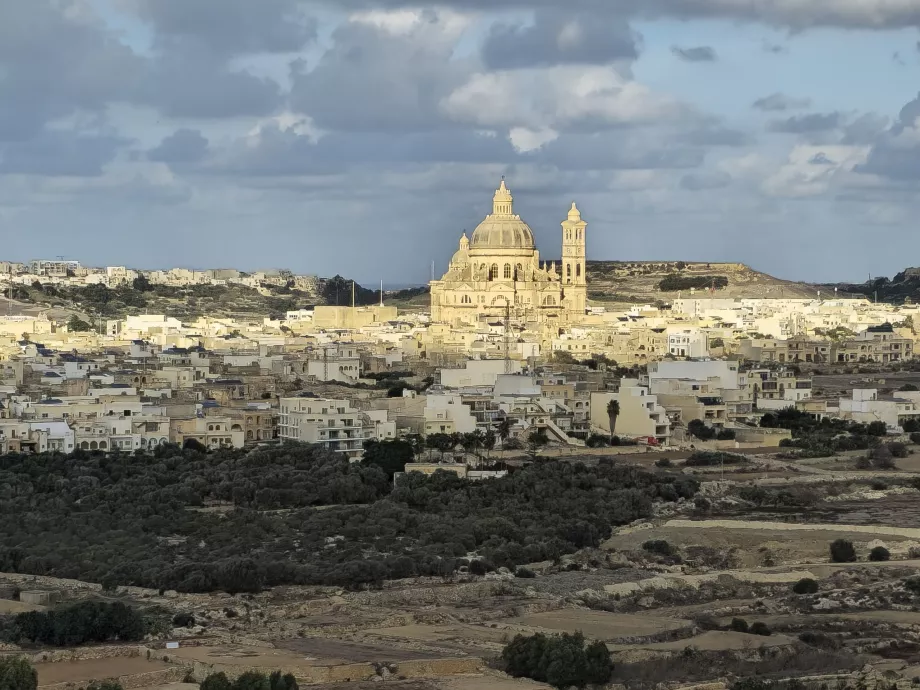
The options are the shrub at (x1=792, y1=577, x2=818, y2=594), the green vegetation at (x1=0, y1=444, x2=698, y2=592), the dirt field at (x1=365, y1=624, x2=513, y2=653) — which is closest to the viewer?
the dirt field at (x1=365, y1=624, x2=513, y2=653)

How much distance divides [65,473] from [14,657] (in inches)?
693

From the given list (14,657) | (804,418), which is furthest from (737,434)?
(14,657)

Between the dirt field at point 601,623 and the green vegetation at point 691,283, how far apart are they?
118 metres

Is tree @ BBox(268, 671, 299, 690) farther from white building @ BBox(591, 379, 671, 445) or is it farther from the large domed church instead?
the large domed church

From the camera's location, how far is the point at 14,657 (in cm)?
2616

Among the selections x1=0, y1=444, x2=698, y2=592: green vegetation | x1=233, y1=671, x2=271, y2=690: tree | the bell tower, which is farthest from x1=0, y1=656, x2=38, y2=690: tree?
the bell tower

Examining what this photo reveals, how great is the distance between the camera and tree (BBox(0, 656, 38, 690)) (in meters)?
24.5

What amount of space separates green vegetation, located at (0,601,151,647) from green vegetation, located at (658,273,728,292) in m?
121

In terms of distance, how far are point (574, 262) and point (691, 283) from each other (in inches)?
2111

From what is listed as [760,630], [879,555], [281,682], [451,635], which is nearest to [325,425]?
[879,555]

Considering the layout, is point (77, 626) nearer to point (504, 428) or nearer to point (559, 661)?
point (559, 661)

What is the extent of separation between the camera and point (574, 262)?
10056 cm

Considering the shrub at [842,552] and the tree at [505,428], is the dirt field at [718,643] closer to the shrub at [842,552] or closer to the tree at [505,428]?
the shrub at [842,552]

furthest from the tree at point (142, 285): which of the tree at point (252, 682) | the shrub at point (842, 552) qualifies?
the tree at point (252, 682)
